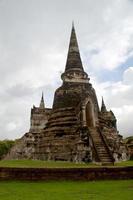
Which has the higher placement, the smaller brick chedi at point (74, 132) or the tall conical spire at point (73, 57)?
the tall conical spire at point (73, 57)

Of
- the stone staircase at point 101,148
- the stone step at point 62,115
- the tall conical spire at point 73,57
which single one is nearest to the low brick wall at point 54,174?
the stone staircase at point 101,148

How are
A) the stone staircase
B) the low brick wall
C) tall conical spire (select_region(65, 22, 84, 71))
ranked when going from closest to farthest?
the low brick wall
the stone staircase
tall conical spire (select_region(65, 22, 84, 71))

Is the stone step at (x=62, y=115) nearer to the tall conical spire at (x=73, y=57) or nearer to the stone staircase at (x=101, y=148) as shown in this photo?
the stone staircase at (x=101, y=148)

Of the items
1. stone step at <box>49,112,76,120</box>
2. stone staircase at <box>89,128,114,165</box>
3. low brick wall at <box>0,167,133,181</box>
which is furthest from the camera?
stone step at <box>49,112,76,120</box>

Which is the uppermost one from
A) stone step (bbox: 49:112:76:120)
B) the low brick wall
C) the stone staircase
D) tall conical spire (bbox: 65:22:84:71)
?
tall conical spire (bbox: 65:22:84:71)

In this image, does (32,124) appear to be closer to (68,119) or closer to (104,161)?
(68,119)

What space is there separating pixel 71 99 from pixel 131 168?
9989 mm

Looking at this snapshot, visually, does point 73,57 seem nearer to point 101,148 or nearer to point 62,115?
point 62,115

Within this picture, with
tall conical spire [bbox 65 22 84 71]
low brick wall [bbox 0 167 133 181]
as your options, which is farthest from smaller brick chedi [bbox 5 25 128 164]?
low brick wall [bbox 0 167 133 181]

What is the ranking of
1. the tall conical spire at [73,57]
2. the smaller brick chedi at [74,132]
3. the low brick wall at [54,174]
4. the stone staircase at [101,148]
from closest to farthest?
the low brick wall at [54,174], the stone staircase at [101,148], the smaller brick chedi at [74,132], the tall conical spire at [73,57]

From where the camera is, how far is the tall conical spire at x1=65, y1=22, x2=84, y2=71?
81.6 ft

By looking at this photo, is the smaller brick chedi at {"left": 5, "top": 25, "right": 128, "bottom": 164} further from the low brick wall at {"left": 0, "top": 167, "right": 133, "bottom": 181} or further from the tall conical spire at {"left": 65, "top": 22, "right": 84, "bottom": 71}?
the low brick wall at {"left": 0, "top": 167, "right": 133, "bottom": 181}

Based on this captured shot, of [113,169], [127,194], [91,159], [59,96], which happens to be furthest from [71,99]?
[127,194]

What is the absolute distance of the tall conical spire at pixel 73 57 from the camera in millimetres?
24875
